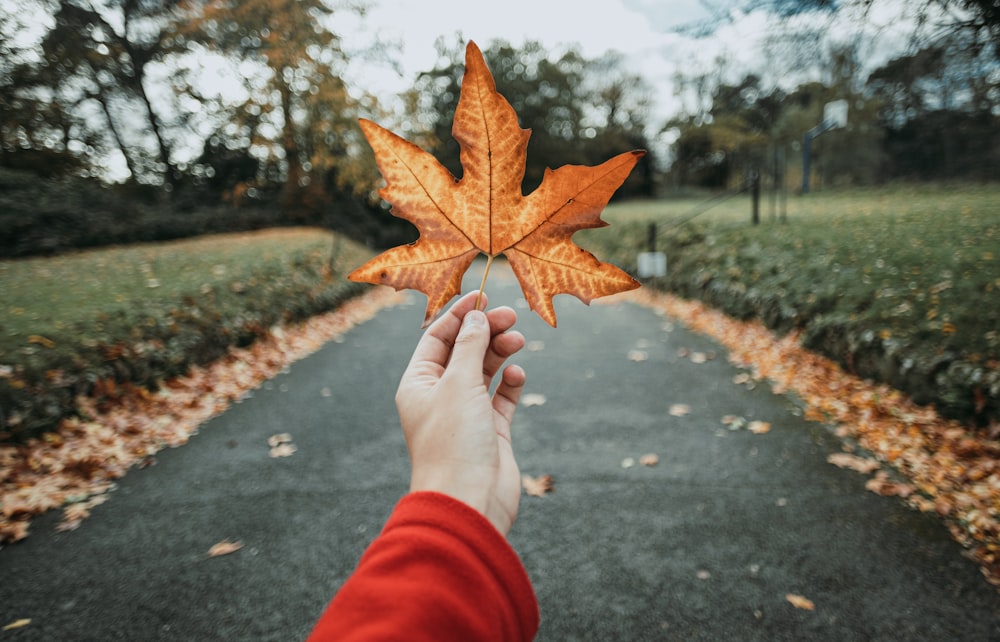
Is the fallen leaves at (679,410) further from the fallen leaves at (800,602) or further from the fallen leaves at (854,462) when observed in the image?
the fallen leaves at (800,602)

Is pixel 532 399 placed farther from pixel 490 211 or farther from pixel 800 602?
pixel 490 211

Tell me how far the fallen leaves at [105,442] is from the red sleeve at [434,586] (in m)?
3.86

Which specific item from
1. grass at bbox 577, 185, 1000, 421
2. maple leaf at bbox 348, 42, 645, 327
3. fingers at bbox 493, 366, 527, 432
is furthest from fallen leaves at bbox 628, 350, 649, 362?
maple leaf at bbox 348, 42, 645, 327

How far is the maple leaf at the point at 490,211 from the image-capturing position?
109 centimetres

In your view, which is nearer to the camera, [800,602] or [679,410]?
[800,602]

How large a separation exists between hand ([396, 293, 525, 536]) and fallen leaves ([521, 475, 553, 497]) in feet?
8.49

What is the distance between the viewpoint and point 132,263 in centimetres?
1011

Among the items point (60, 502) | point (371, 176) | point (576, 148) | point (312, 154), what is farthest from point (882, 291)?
point (576, 148)

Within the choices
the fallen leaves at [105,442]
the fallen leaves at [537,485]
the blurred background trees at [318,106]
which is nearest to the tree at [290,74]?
the blurred background trees at [318,106]

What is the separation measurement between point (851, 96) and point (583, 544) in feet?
66.7

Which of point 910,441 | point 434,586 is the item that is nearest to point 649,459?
point 910,441

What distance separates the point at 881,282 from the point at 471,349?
668 cm

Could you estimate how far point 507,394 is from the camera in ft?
5.11

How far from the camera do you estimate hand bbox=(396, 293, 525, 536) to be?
1.11 meters
